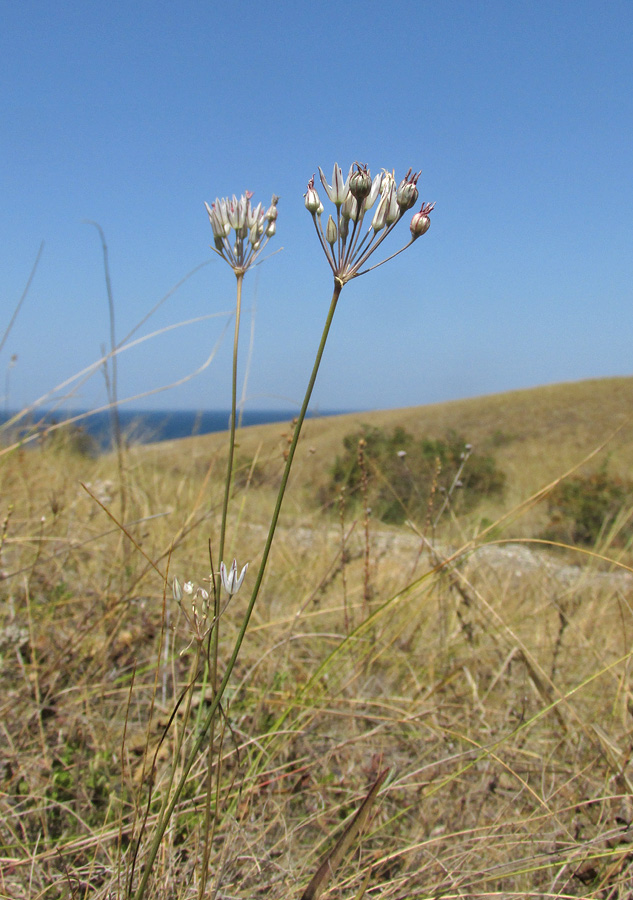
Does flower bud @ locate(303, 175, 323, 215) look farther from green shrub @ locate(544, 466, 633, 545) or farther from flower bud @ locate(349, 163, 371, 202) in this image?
green shrub @ locate(544, 466, 633, 545)

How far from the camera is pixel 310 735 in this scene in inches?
64.5

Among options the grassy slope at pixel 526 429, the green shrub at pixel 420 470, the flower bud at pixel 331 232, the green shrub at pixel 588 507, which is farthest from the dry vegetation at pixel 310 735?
the green shrub at pixel 588 507

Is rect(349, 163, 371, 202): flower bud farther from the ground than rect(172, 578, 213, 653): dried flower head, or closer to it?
farther from the ground

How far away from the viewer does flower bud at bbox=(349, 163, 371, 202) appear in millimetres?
778

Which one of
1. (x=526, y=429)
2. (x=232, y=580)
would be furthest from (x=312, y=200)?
(x=526, y=429)

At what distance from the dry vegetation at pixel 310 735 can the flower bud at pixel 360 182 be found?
1.95 feet

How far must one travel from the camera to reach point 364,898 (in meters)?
1.12

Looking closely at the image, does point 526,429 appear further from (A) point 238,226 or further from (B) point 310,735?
(A) point 238,226

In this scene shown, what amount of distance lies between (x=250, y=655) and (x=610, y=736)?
1.12 m

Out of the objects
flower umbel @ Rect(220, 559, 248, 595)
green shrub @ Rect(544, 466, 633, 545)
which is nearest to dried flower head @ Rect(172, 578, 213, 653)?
flower umbel @ Rect(220, 559, 248, 595)

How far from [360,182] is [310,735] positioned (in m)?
1.43

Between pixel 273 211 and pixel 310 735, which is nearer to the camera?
pixel 273 211

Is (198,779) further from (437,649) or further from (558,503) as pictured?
(558,503)

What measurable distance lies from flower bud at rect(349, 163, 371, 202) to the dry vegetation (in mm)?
594
